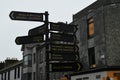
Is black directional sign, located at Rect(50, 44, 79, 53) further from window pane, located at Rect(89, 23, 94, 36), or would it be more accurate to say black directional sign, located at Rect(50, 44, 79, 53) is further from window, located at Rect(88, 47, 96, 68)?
window pane, located at Rect(89, 23, 94, 36)

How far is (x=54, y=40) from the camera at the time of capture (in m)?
10.8

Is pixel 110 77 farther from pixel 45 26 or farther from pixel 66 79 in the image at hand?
pixel 45 26

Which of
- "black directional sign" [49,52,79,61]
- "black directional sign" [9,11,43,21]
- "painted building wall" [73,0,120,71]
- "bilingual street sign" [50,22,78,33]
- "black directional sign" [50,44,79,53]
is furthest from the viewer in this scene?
"painted building wall" [73,0,120,71]

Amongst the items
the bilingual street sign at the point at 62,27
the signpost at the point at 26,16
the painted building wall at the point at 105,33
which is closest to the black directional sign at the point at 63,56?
the bilingual street sign at the point at 62,27

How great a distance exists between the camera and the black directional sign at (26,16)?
10.3m

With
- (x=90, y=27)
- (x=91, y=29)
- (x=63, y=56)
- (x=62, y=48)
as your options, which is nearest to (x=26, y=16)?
(x=62, y=48)

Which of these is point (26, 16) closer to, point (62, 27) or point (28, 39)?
point (28, 39)

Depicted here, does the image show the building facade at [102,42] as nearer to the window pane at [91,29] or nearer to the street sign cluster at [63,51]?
the window pane at [91,29]

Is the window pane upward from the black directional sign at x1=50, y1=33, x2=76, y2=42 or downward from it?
upward

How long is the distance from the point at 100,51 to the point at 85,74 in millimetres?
2493

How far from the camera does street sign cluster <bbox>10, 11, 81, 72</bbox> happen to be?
10.3 meters

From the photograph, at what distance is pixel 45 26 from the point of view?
10.5 meters

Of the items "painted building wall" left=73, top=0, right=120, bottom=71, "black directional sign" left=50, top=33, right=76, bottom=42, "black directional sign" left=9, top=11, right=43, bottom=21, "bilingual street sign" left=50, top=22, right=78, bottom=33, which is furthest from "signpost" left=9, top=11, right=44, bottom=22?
"painted building wall" left=73, top=0, right=120, bottom=71

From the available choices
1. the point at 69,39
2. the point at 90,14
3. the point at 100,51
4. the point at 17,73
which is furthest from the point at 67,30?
the point at 17,73
